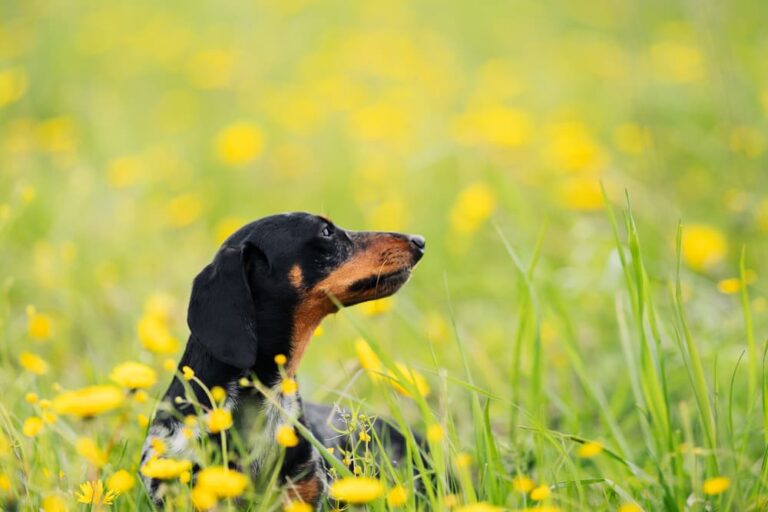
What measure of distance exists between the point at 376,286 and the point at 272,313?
351 millimetres

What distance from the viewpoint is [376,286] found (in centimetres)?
331

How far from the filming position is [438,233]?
628 cm

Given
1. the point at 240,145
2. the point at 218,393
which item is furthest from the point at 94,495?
the point at 240,145

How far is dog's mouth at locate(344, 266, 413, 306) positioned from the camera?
3.31 m

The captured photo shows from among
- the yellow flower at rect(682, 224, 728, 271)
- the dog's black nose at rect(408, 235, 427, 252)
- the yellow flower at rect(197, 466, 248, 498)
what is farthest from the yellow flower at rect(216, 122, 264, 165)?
the yellow flower at rect(197, 466, 248, 498)

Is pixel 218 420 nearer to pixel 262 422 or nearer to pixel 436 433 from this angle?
pixel 436 433

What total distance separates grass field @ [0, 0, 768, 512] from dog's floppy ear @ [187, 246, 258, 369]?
0.86ft

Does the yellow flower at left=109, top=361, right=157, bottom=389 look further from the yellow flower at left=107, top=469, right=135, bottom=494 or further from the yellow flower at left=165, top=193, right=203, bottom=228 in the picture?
the yellow flower at left=165, top=193, right=203, bottom=228

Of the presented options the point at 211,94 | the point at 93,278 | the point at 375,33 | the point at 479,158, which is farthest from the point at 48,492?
the point at 375,33

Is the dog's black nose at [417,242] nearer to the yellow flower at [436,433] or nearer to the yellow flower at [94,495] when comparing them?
the yellow flower at [436,433]

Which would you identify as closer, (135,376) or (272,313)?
(135,376)

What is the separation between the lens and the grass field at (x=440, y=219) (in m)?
2.88

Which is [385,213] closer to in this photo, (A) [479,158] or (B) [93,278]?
(A) [479,158]

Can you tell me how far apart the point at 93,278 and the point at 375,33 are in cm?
470
